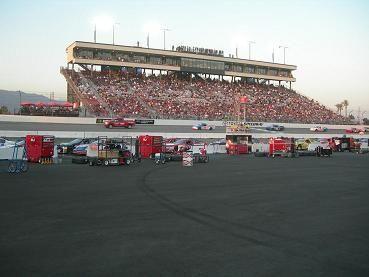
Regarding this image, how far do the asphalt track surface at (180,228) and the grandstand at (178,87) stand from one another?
46874mm

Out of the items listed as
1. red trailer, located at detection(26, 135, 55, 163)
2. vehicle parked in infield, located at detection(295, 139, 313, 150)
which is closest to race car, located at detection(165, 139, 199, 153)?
red trailer, located at detection(26, 135, 55, 163)

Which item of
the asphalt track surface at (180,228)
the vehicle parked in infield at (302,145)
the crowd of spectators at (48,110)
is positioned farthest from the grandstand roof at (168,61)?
the asphalt track surface at (180,228)

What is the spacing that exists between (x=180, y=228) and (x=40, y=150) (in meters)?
20.3

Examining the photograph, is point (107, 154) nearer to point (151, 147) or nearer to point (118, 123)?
point (151, 147)

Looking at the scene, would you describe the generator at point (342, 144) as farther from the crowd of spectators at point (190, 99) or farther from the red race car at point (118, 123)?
Answer: the red race car at point (118, 123)

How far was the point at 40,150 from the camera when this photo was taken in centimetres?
2816

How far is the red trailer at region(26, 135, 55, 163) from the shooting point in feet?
91.6

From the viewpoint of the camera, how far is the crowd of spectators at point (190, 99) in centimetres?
6744

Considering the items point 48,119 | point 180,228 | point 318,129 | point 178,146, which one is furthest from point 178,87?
point 180,228

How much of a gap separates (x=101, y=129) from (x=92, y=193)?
38.6 m

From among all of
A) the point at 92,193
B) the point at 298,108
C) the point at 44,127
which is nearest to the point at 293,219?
the point at 92,193

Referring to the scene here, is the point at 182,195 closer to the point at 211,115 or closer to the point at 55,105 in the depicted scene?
the point at 55,105

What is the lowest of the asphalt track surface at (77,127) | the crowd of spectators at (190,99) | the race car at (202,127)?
the asphalt track surface at (77,127)

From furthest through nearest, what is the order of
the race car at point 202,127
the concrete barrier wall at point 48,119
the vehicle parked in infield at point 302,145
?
the race car at point 202,127 < the concrete barrier wall at point 48,119 < the vehicle parked in infield at point 302,145
